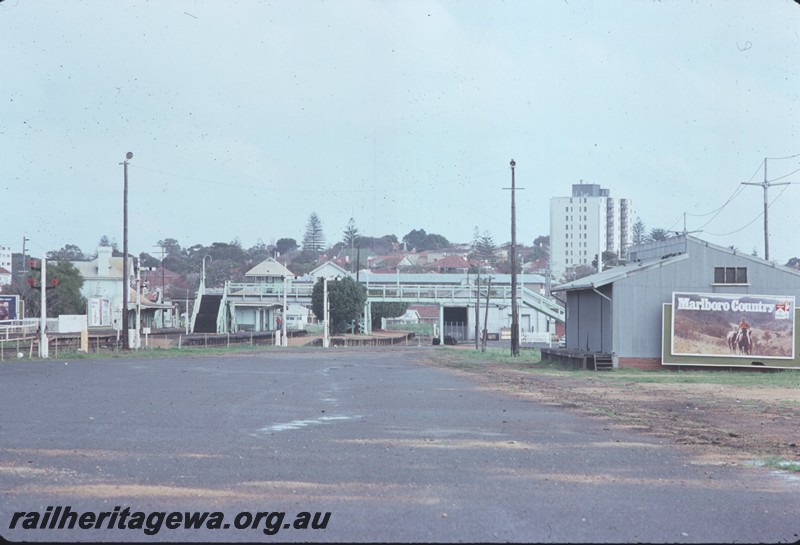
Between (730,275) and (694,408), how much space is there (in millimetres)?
19248

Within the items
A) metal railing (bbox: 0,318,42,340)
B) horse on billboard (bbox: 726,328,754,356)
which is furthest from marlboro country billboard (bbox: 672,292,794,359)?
metal railing (bbox: 0,318,42,340)

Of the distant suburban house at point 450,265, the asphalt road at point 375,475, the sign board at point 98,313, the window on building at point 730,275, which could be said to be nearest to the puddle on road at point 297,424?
the asphalt road at point 375,475

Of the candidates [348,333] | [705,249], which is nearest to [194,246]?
[348,333]

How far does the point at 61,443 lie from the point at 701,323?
28.5 meters

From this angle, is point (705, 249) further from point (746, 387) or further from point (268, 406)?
point (268, 406)

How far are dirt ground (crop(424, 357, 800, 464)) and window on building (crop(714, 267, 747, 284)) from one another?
28.8 ft

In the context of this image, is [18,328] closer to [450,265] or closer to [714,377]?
[714,377]

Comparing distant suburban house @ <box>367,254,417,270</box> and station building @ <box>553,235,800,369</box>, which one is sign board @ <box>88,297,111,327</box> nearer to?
station building @ <box>553,235,800,369</box>

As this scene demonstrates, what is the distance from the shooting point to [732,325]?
36594mm

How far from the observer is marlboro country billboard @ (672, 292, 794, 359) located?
119 feet

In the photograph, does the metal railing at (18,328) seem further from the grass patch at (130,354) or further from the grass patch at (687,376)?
the grass patch at (687,376)

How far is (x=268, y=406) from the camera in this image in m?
18.8

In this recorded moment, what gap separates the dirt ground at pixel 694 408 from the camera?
44.9 feet

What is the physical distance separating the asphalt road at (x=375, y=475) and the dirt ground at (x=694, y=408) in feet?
2.49
